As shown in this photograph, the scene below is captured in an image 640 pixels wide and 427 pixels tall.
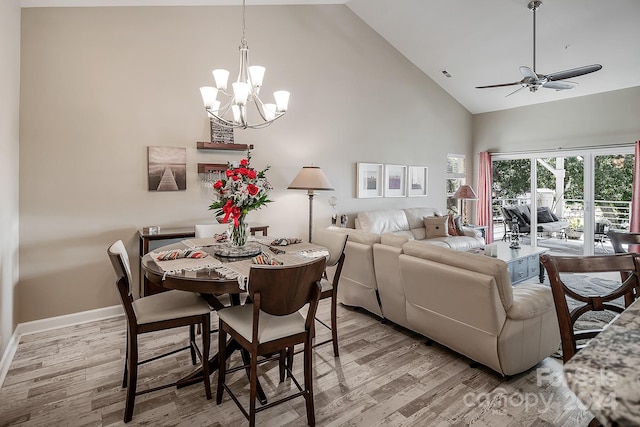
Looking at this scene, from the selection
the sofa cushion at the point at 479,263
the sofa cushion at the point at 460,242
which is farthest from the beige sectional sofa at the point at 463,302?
the sofa cushion at the point at 460,242

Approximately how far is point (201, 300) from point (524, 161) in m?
6.47

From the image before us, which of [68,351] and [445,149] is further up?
[445,149]

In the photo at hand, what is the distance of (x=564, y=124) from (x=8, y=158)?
739 centimetres

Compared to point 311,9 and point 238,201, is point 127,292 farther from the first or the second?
point 311,9

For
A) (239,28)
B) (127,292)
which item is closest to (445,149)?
(239,28)

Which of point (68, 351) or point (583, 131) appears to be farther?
point (583, 131)

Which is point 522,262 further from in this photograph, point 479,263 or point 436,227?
point 479,263

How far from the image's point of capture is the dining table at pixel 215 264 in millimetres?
1906

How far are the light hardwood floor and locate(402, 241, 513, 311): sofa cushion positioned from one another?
599mm

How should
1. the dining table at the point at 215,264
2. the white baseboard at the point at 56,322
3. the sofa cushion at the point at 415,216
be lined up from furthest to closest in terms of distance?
the sofa cushion at the point at 415,216 < the white baseboard at the point at 56,322 < the dining table at the point at 215,264

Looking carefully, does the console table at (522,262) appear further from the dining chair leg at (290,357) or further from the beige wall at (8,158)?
the beige wall at (8,158)

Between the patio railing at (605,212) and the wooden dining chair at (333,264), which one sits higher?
the patio railing at (605,212)

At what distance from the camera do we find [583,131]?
565cm

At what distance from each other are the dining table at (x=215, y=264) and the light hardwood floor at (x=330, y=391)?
219 millimetres
